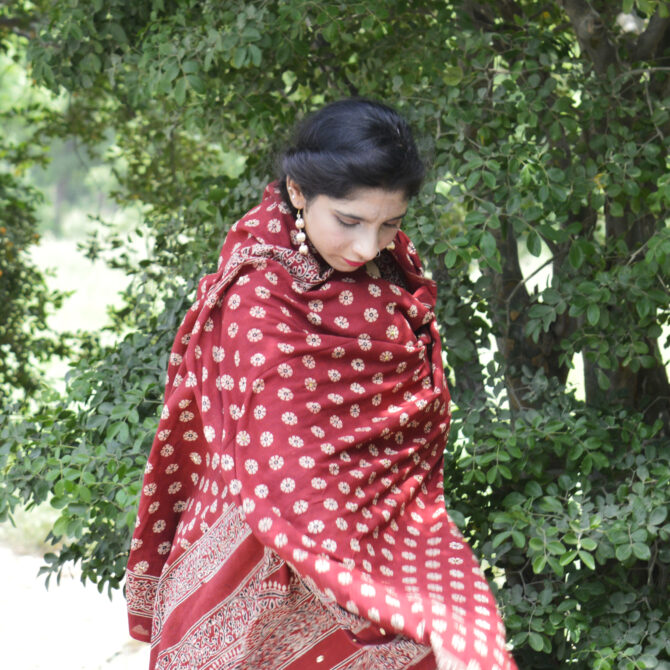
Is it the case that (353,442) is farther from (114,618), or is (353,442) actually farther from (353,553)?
(114,618)

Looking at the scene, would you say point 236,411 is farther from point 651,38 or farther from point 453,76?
point 651,38

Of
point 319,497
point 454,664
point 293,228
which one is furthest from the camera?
point 293,228

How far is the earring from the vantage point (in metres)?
1.69

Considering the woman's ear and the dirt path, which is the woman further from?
the dirt path

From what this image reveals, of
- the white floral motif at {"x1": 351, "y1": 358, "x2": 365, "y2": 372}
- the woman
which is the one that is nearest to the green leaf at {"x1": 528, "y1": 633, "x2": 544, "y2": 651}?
the woman

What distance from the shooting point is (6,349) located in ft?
15.1

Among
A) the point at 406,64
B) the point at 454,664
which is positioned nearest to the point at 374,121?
the point at 454,664

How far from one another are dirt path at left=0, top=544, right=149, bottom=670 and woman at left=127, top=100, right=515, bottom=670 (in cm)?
221

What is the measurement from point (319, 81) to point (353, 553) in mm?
2162

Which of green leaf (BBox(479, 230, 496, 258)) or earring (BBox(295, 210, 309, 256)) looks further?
green leaf (BBox(479, 230, 496, 258))

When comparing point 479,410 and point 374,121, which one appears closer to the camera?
point 374,121

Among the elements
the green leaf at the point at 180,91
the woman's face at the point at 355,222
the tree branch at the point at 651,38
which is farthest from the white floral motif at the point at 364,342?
the tree branch at the point at 651,38

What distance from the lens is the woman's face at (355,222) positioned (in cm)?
160

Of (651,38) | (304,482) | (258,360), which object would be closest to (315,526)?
(304,482)
